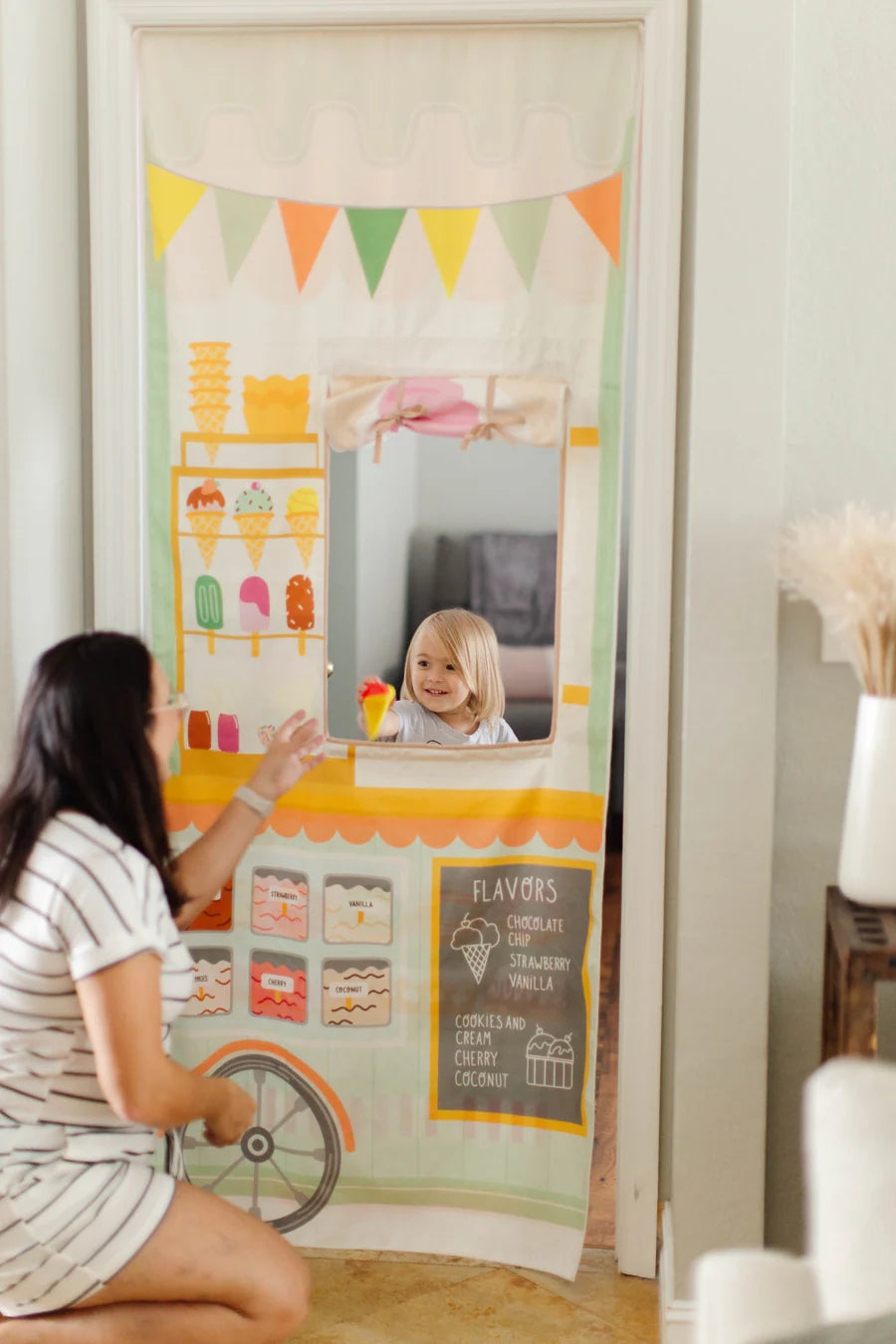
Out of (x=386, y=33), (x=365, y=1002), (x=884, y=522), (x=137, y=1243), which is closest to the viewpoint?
(x=137, y=1243)

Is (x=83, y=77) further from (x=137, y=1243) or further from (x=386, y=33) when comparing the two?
(x=137, y=1243)

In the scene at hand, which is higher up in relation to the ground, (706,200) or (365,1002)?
(706,200)

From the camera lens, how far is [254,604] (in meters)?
2.13

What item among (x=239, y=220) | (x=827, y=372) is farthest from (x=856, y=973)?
(x=239, y=220)

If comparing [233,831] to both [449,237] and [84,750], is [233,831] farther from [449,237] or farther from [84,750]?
[449,237]

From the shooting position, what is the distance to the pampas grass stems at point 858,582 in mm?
1567

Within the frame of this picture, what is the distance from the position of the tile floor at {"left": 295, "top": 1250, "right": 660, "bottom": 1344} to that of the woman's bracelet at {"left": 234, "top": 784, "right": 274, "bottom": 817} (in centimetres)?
82

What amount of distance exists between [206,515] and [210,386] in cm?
22

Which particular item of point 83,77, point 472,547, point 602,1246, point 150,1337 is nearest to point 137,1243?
point 150,1337

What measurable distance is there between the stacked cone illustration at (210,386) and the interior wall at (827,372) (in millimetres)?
935

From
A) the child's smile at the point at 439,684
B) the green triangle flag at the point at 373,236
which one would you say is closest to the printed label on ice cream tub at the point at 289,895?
the child's smile at the point at 439,684

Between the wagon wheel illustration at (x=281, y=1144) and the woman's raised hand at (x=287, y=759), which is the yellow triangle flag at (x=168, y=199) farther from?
the wagon wheel illustration at (x=281, y=1144)

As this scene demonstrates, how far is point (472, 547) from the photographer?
212 centimetres

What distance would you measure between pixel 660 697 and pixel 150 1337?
3.88 ft
